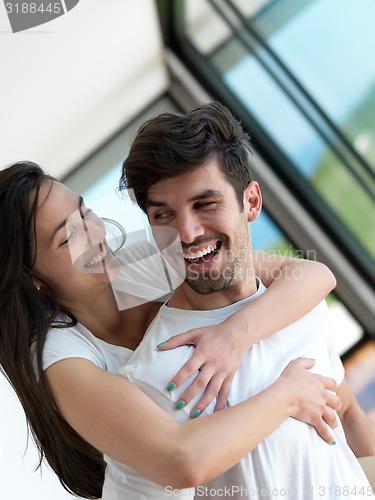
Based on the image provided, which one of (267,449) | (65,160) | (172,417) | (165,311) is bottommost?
(267,449)

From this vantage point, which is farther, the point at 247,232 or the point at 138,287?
the point at 138,287

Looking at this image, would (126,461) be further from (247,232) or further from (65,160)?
(65,160)

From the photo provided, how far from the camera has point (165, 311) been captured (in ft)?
4.73

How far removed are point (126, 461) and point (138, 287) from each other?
0.52 m

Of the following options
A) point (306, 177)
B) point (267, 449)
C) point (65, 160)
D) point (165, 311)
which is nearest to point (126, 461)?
point (267, 449)

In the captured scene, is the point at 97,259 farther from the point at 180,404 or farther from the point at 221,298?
the point at 180,404

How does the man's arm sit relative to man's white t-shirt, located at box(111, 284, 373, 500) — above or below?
below

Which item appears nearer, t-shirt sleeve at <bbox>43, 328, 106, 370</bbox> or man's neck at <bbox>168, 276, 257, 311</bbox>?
t-shirt sleeve at <bbox>43, 328, 106, 370</bbox>

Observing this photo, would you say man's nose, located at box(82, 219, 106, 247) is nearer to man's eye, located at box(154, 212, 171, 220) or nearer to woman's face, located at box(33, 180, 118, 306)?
woman's face, located at box(33, 180, 118, 306)

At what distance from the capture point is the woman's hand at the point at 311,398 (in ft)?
4.10

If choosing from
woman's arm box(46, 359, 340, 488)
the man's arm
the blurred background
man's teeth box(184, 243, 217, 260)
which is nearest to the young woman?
A: woman's arm box(46, 359, 340, 488)

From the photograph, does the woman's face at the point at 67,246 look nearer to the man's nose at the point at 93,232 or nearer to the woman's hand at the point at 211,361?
the man's nose at the point at 93,232

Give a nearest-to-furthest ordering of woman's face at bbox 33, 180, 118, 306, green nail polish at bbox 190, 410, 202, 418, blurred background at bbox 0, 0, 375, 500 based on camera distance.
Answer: green nail polish at bbox 190, 410, 202, 418, woman's face at bbox 33, 180, 118, 306, blurred background at bbox 0, 0, 375, 500

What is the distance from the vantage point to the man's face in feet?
4.45
